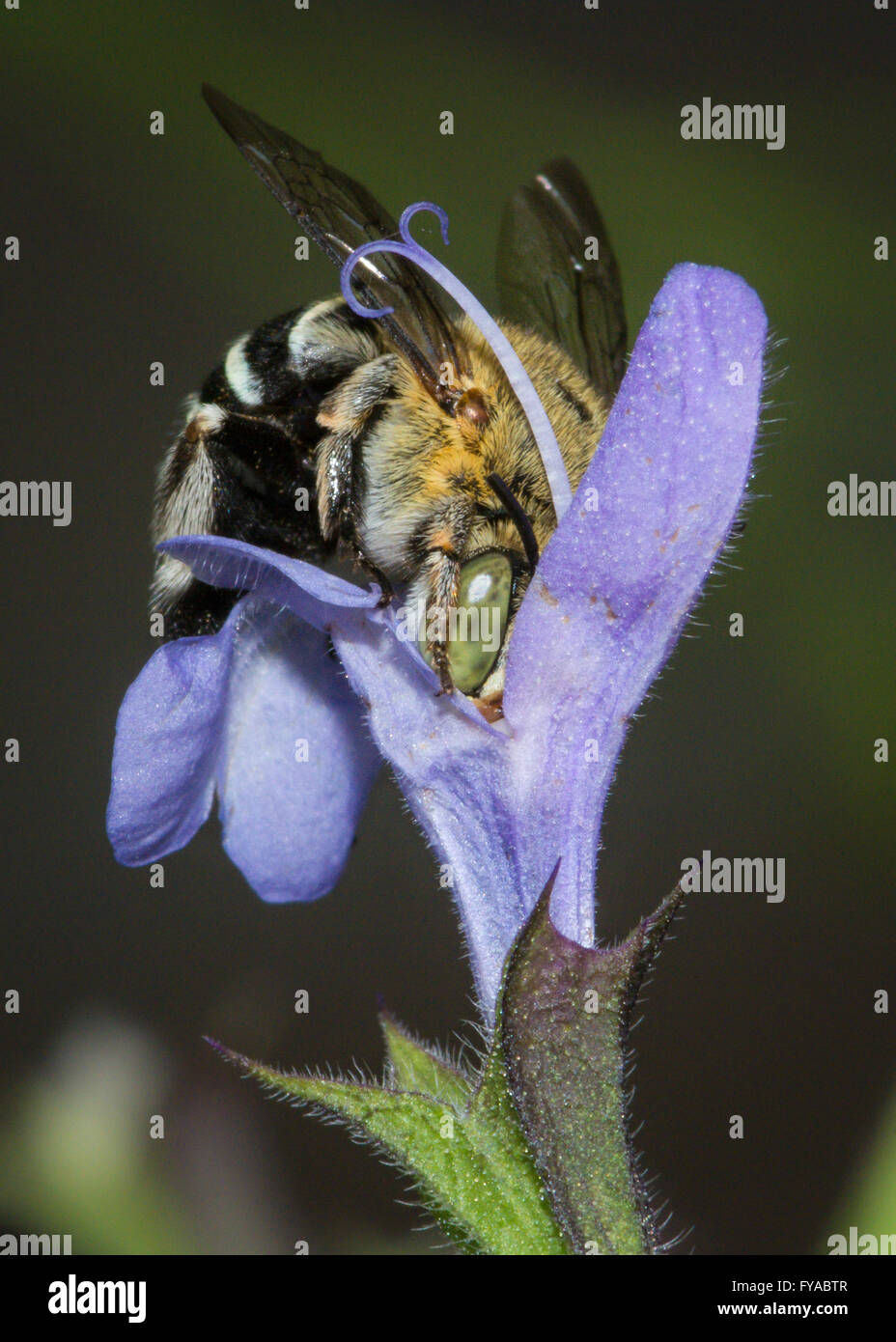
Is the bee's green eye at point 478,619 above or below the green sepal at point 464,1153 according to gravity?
above

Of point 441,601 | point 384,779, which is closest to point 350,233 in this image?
point 441,601

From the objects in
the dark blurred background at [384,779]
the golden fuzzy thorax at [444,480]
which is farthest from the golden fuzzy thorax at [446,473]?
the dark blurred background at [384,779]

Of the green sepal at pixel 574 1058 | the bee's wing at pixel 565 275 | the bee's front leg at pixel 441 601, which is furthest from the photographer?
the bee's wing at pixel 565 275

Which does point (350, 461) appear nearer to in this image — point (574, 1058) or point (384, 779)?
point (574, 1058)

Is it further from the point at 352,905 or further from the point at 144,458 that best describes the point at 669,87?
the point at 352,905

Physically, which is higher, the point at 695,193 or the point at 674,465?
the point at 695,193

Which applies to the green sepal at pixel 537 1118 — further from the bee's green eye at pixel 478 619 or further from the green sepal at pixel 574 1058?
the bee's green eye at pixel 478 619

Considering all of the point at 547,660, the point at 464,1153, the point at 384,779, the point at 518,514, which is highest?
the point at 518,514
